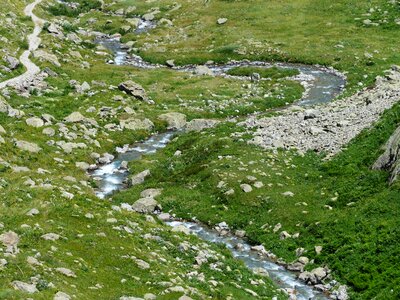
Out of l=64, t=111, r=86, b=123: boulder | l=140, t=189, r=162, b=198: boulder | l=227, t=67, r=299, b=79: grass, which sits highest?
l=64, t=111, r=86, b=123: boulder

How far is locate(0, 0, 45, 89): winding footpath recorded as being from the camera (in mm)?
69225

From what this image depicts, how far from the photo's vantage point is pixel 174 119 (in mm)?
65562

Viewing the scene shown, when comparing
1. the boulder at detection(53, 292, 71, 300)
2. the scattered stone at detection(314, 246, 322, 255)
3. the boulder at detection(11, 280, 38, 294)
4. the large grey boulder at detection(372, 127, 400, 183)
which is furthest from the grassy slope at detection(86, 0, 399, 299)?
the boulder at detection(11, 280, 38, 294)

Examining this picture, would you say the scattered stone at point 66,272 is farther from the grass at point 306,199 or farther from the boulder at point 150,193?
the boulder at point 150,193

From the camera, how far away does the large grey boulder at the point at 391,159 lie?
126 ft

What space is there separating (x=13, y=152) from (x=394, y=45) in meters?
64.7

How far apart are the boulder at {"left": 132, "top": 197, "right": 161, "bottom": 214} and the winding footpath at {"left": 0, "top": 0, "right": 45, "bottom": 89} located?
29840mm

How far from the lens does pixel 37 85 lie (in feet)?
229

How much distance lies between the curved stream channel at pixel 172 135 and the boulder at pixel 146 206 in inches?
101

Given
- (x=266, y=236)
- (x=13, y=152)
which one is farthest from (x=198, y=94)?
(x=266, y=236)

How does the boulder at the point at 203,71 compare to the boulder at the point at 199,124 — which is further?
the boulder at the point at 203,71

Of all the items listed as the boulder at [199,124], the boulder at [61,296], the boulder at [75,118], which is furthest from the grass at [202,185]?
the boulder at [199,124]

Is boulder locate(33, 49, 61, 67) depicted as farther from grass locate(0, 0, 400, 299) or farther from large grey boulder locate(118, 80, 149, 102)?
large grey boulder locate(118, 80, 149, 102)

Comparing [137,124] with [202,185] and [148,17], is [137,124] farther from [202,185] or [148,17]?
[148,17]
